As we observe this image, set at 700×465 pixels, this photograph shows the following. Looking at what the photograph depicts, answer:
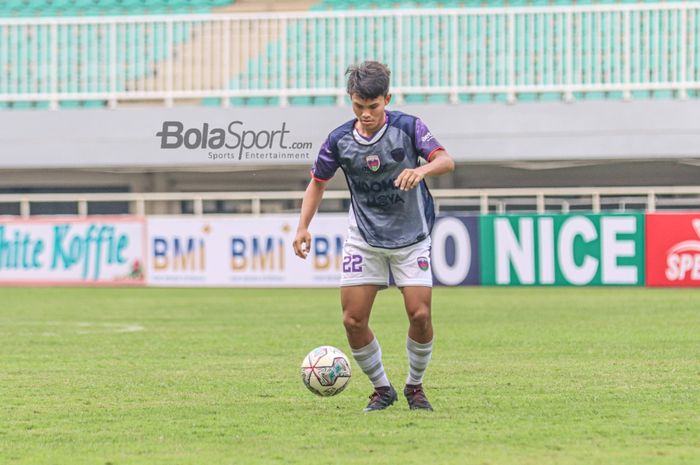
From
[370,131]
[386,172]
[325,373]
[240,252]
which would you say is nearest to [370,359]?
[325,373]

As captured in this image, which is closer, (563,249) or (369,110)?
(369,110)

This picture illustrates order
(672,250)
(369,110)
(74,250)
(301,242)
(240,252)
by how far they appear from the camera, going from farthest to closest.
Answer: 1. (74,250)
2. (240,252)
3. (672,250)
4. (301,242)
5. (369,110)

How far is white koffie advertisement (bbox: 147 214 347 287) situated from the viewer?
2294cm

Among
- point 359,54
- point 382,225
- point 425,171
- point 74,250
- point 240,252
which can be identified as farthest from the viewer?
point 359,54

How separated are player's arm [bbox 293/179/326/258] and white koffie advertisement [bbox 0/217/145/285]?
16.5 m

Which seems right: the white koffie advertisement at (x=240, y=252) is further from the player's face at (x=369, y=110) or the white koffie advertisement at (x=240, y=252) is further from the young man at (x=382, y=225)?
the player's face at (x=369, y=110)

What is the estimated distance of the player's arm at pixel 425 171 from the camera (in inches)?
264

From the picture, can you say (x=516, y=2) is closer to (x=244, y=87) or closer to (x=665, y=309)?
(x=244, y=87)

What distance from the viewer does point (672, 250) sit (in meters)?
21.8

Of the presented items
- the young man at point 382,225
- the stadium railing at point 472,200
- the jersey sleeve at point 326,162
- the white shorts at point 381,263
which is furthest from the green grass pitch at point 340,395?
the stadium railing at point 472,200

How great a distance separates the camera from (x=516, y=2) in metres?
28.2

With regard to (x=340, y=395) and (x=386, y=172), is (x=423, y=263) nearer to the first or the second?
(x=386, y=172)

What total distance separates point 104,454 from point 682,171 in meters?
21.8

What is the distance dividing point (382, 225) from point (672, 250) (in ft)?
50.5
